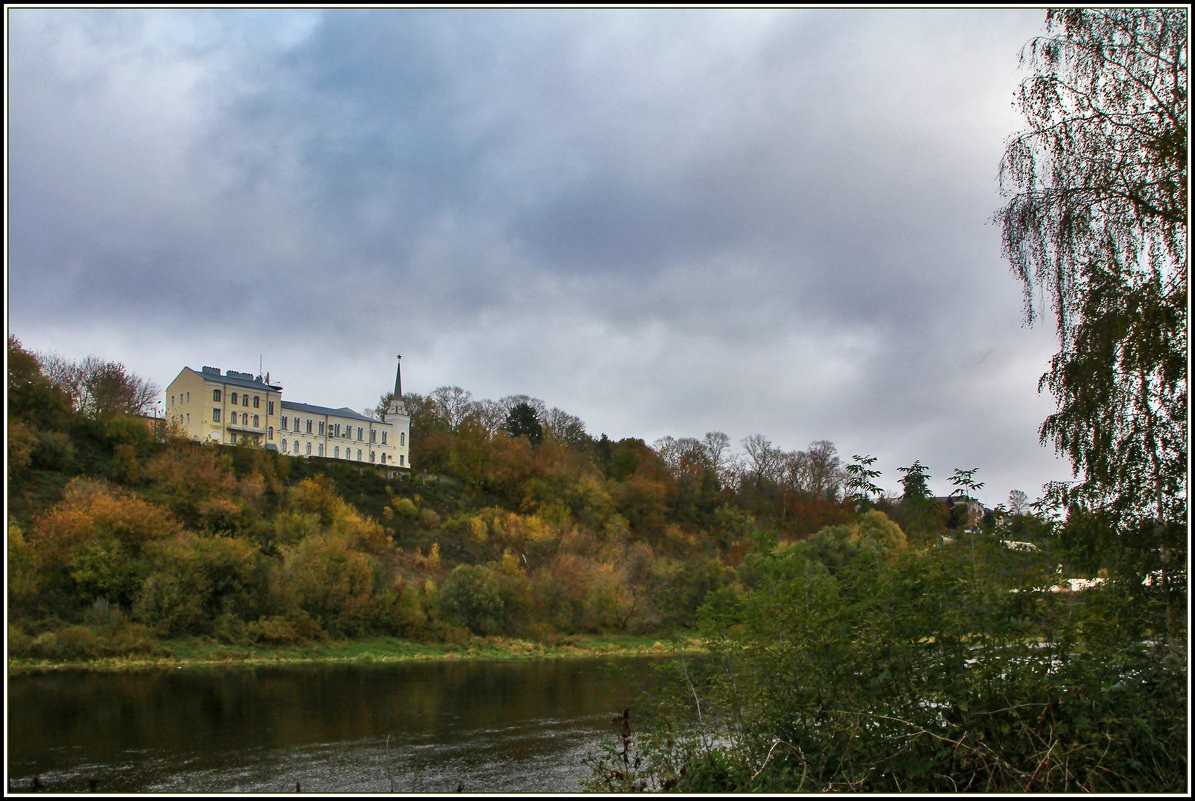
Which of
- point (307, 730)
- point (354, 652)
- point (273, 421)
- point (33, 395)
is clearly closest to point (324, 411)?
point (273, 421)

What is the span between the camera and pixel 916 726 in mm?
7812

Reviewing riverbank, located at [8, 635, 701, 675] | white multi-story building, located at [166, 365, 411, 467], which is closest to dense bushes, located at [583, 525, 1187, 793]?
riverbank, located at [8, 635, 701, 675]

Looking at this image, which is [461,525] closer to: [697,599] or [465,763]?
[697,599]

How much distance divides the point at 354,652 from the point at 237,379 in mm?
46878

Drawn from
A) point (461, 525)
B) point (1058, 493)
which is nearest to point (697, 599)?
point (461, 525)

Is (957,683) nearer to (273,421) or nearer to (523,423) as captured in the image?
(273,421)

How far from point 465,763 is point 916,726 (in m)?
13.4

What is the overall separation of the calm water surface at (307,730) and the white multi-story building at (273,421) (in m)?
46.4

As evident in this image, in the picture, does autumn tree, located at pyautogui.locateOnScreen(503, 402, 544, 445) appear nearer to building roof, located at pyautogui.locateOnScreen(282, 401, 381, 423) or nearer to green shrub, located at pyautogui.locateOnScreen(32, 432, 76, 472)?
building roof, located at pyautogui.locateOnScreen(282, 401, 381, 423)

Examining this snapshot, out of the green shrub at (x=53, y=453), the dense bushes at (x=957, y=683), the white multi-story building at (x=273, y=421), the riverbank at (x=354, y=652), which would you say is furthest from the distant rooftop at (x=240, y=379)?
the dense bushes at (x=957, y=683)

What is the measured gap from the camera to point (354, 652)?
4538cm

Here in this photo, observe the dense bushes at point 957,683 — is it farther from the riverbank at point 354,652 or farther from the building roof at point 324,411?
the building roof at point 324,411

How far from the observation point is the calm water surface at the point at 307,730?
17.5m

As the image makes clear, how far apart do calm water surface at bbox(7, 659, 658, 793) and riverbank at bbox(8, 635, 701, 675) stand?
A: 8.32ft
